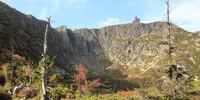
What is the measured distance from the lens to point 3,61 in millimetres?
90000

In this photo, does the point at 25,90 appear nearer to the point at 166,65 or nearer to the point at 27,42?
the point at 166,65

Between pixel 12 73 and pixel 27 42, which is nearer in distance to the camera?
pixel 12 73

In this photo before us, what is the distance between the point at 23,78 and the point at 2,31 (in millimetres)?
86589

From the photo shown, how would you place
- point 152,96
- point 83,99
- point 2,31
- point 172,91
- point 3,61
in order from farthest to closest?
point 2,31, point 3,61, point 83,99, point 152,96, point 172,91

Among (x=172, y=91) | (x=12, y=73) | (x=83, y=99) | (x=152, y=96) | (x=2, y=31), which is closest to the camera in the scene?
(x=172, y=91)

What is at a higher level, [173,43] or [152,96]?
[173,43]

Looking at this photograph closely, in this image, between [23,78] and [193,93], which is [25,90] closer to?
[23,78]

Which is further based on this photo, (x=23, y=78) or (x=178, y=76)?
(x=23, y=78)

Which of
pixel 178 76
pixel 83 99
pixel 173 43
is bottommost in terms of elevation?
pixel 83 99

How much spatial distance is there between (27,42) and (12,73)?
118652 mm

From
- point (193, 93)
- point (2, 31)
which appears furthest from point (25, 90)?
point (2, 31)

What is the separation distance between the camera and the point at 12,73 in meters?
71.8

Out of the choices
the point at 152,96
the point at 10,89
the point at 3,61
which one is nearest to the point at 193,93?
the point at 152,96

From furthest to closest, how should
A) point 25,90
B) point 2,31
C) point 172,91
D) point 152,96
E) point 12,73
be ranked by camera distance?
point 2,31 < point 12,73 < point 25,90 < point 152,96 < point 172,91
